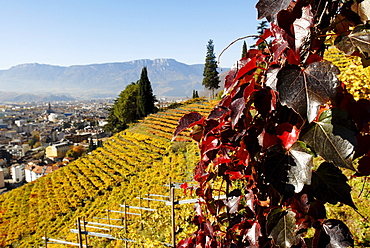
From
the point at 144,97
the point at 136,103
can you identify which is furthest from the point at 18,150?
the point at 144,97

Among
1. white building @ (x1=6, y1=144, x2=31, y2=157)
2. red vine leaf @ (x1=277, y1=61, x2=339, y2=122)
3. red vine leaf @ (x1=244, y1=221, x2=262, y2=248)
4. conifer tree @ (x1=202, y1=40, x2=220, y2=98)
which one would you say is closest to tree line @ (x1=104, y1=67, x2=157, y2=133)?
conifer tree @ (x1=202, y1=40, x2=220, y2=98)

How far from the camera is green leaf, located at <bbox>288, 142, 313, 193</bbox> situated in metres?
0.44

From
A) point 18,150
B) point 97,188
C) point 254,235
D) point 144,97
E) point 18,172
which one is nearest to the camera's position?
point 254,235

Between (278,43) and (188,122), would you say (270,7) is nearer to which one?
(278,43)

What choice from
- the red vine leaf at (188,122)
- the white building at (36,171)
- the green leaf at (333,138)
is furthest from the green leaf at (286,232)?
the white building at (36,171)

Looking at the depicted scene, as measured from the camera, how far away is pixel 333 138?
423 mm

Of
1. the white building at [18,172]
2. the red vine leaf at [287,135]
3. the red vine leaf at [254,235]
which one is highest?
the red vine leaf at [287,135]

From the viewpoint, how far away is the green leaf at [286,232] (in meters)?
0.51

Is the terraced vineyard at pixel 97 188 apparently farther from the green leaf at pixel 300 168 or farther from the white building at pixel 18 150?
the white building at pixel 18 150

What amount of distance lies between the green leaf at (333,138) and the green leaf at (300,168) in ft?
0.07

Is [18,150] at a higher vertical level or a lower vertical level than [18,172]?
higher

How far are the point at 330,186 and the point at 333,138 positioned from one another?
134mm

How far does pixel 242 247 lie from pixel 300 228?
23cm

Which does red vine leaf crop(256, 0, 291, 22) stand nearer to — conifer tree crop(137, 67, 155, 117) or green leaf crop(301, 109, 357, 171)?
green leaf crop(301, 109, 357, 171)
